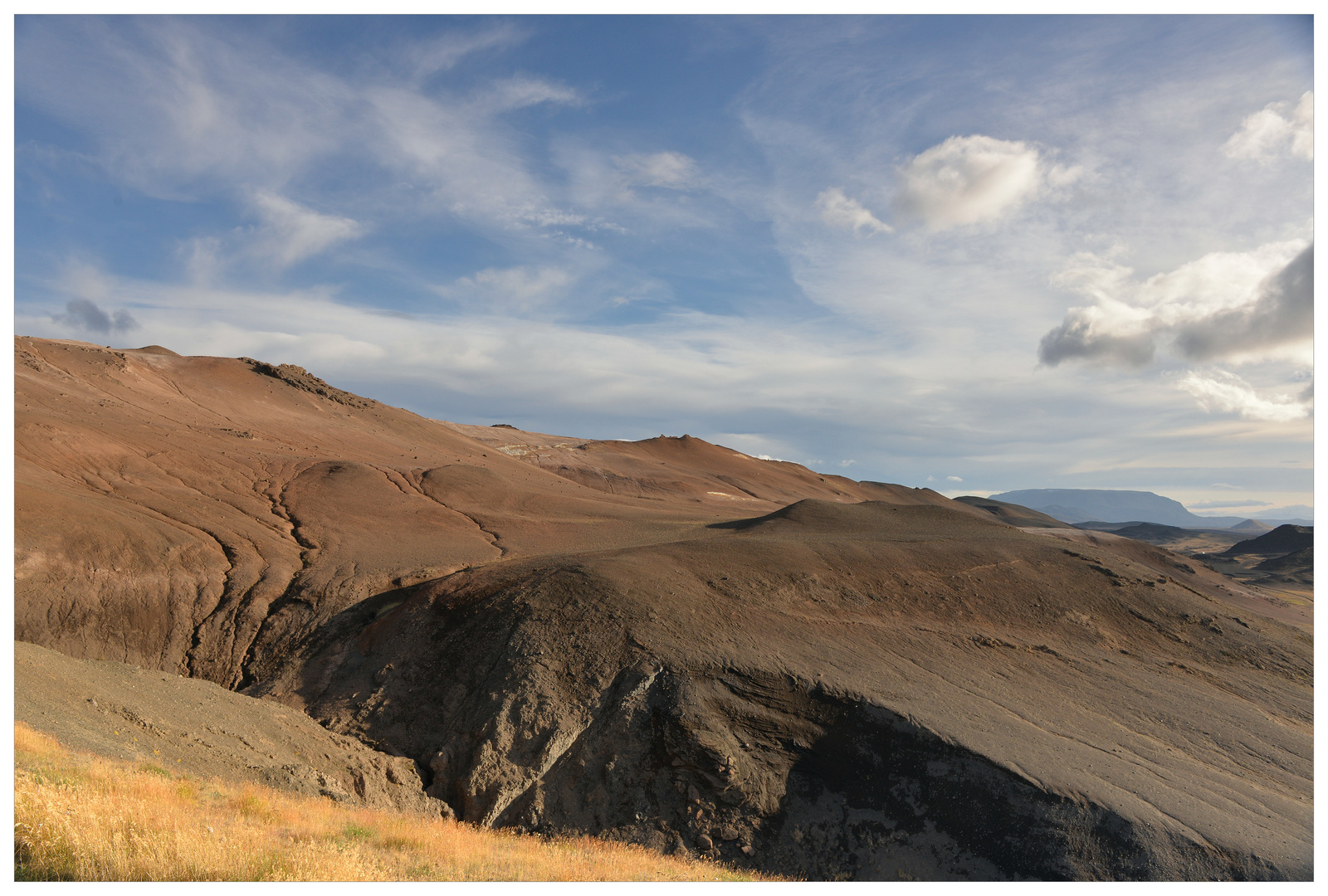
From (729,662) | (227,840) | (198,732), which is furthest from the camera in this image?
(729,662)

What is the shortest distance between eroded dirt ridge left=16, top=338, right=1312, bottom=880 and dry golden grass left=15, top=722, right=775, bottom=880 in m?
2.40

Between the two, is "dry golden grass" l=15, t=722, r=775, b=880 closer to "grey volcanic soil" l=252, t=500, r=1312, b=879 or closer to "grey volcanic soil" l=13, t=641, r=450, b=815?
"grey volcanic soil" l=13, t=641, r=450, b=815

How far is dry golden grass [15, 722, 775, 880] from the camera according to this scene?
6613mm

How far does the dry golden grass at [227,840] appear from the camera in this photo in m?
6.61

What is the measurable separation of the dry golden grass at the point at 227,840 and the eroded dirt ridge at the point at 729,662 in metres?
2.40

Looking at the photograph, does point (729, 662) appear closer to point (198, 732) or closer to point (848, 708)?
point (848, 708)

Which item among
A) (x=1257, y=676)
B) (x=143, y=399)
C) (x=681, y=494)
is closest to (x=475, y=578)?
(x=1257, y=676)

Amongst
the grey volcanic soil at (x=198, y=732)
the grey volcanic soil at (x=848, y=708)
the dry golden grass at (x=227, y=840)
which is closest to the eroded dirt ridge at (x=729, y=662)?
the grey volcanic soil at (x=848, y=708)

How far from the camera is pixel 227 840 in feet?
23.9

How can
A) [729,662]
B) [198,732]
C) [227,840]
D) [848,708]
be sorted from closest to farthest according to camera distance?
[227,840]
[198,732]
[848,708]
[729,662]

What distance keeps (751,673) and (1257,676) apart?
45.3 feet

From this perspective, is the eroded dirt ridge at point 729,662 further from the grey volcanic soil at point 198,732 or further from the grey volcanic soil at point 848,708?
the grey volcanic soil at point 198,732

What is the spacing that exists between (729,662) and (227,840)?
9947mm

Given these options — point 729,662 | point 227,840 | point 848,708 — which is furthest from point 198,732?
point 848,708
